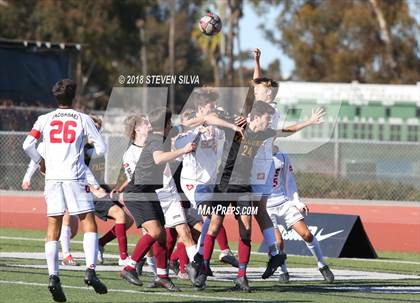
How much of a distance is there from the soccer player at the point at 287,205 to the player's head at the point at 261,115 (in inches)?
47.4

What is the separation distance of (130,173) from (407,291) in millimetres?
3601

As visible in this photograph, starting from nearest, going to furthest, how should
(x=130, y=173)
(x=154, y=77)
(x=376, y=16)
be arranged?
(x=130, y=173) → (x=154, y=77) → (x=376, y=16)

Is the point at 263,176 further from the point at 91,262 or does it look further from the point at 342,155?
the point at 342,155

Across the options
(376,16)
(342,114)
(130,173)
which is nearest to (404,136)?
(342,114)

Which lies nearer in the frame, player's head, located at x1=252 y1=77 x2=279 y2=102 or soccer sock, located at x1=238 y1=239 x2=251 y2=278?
soccer sock, located at x1=238 y1=239 x2=251 y2=278

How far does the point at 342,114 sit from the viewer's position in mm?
35688

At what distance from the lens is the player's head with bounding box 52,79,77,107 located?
1130 cm

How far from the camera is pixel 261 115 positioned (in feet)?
41.9

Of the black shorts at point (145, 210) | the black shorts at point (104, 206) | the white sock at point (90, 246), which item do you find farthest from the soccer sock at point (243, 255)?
the black shorts at point (104, 206)

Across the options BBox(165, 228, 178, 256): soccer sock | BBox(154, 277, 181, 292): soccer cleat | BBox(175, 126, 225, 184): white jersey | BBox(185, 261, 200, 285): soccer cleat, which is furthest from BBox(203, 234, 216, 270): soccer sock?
BBox(165, 228, 178, 256): soccer sock

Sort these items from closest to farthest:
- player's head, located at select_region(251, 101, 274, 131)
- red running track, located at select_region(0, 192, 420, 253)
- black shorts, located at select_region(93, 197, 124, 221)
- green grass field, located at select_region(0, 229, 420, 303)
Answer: green grass field, located at select_region(0, 229, 420, 303), player's head, located at select_region(251, 101, 274, 131), black shorts, located at select_region(93, 197, 124, 221), red running track, located at select_region(0, 192, 420, 253)

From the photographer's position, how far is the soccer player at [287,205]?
46.2 ft

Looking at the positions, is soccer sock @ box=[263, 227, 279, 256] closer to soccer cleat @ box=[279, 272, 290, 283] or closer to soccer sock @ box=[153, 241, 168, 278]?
soccer cleat @ box=[279, 272, 290, 283]

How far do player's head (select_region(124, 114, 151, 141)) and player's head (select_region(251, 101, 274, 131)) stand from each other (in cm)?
160
